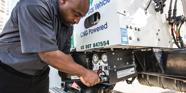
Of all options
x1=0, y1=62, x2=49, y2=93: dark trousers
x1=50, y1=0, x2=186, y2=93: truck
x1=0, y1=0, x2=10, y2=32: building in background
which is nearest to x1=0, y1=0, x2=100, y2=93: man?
x1=0, y1=62, x2=49, y2=93: dark trousers

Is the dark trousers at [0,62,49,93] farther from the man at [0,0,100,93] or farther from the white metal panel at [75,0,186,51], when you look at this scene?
the white metal panel at [75,0,186,51]

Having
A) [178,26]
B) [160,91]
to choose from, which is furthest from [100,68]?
[160,91]

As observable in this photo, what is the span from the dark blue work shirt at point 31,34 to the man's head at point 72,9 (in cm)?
4

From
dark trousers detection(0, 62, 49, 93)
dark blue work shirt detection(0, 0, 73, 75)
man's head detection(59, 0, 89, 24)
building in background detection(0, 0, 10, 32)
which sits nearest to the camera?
dark blue work shirt detection(0, 0, 73, 75)

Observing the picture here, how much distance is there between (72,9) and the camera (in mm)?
1639

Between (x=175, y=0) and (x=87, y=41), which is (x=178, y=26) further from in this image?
(x=87, y=41)

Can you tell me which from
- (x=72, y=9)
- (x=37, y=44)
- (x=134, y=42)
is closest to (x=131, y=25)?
(x=134, y=42)

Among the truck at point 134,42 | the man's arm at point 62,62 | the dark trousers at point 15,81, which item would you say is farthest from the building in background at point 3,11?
the man's arm at point 62,62

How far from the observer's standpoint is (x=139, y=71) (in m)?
2.08

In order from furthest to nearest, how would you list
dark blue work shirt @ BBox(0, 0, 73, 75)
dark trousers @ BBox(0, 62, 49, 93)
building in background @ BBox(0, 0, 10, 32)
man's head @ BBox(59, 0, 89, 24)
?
building in background @ BBox(0, 0, 10, 32) < dark trousers @ BBox(0, 62, 49, 93) < man's head @ BBox(59, 0, 89, 24) < dark blue work shirt @ BBox(0, 0, 73, 75)

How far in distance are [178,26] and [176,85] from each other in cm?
45

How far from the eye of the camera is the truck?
66.1 inches

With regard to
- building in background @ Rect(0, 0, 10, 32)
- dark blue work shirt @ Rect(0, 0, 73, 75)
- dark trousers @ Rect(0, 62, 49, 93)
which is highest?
building in background @ Rect(0, 0, 10, 32)

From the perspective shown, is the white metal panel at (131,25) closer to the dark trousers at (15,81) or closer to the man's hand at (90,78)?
the man's hand at (90,78)
